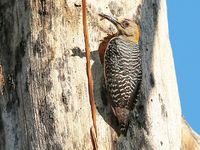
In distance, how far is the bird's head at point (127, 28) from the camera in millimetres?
4214

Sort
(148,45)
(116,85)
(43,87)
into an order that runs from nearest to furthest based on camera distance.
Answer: (43,87) → (116,85) → (148,45)

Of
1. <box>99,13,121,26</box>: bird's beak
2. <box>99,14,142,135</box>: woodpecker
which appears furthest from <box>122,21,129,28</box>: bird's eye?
<box>99,13,121,26</box>: bird's beak

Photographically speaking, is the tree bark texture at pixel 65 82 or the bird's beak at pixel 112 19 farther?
the bird's beak at pixel 112 19

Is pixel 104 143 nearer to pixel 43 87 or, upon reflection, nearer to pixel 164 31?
pixel 43 87

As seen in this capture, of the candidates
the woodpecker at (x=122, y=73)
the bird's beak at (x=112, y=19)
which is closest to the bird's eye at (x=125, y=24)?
the woodpecker at (x=122, y=73)

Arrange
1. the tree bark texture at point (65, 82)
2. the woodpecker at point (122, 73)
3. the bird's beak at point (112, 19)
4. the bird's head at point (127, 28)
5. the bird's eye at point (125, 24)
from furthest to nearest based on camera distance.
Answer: the bird's eye at point (125, 24) → the bird's head at point (127, 28) → the bird's beak at point (112, 19) → the woodpecker at point (122, 73) → the tree bark texture at point (65, 82)

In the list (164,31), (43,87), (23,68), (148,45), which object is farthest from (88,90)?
(164,31)

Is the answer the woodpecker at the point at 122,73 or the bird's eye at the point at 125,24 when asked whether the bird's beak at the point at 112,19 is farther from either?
the bird's eye at the point at 125,24

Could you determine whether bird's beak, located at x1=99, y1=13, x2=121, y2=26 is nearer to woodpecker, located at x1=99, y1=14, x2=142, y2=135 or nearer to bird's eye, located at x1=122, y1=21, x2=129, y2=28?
woodpecker, located at x1=99, y1=14, x2=142, y2=135

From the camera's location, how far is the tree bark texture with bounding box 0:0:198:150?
3.60 meters

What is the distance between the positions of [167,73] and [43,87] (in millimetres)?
1480

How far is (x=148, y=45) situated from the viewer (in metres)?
4.33

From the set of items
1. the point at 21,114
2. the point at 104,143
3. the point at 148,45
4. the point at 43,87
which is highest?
the point at 148,45

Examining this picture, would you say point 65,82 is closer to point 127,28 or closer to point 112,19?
point 112,19
